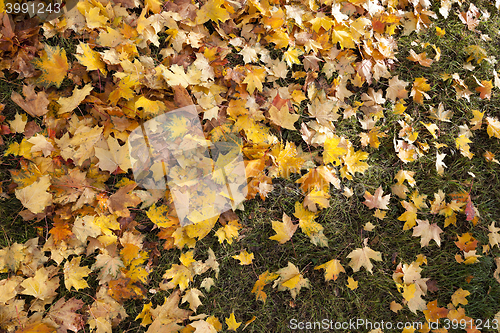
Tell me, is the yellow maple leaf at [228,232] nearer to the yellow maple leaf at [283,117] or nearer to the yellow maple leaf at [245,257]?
the yellow maple leaf at [245,257]

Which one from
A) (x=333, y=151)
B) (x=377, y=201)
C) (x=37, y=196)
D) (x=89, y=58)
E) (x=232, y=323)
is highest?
(x=89, y=58)

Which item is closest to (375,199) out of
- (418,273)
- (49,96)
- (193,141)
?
Result: (418,273)

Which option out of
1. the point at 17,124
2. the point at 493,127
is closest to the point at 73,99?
the point at 17,124

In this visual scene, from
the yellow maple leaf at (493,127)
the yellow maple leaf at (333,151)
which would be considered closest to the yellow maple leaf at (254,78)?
the yellow maple leaf at (333,151)

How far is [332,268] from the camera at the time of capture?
77.2 inches

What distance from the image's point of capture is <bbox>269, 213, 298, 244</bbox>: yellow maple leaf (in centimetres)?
197

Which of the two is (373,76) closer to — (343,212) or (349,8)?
(349,8)

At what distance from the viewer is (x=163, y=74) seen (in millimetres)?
1814

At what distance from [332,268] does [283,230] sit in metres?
0.40

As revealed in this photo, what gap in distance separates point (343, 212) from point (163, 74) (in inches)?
58.1

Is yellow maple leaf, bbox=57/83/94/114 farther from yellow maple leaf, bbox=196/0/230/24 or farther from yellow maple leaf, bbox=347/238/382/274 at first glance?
yellow maple leaf, bbox=347/238/382/274

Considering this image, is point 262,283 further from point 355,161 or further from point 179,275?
point 355,161

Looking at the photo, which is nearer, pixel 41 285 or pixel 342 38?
pixel 41 285

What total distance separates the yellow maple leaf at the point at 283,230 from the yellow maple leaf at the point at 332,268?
0.90 ft
